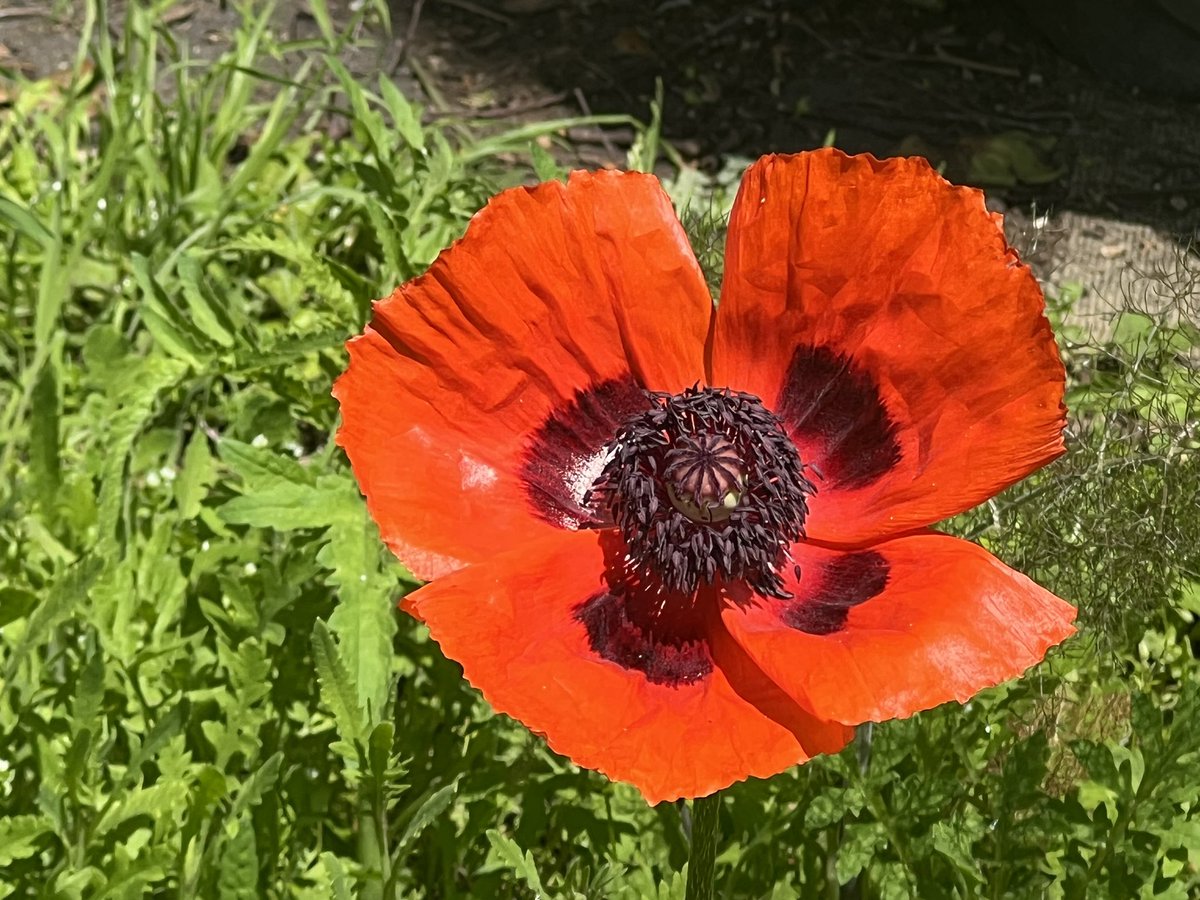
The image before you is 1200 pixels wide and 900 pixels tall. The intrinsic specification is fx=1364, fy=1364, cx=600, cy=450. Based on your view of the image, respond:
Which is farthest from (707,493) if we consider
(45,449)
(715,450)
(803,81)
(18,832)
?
(803,81)

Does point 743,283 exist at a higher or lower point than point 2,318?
higher

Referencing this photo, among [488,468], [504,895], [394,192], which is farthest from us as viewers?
[394,192]

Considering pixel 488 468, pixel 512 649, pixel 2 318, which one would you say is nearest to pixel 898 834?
pixel 512 649

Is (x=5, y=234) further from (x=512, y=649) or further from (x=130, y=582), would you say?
(x=512, y=649)

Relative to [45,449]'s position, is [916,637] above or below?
above

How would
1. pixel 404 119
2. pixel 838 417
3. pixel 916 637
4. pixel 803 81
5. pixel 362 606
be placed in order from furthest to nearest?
pixel 803 81 → pixel 404 119 → pixel 362 606 → pixel 838 417 → pixel 916 637

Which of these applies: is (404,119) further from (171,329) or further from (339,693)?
(339,693)

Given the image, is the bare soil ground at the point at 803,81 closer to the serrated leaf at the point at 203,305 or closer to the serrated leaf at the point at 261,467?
the serrated leaf at the point at 203,305
